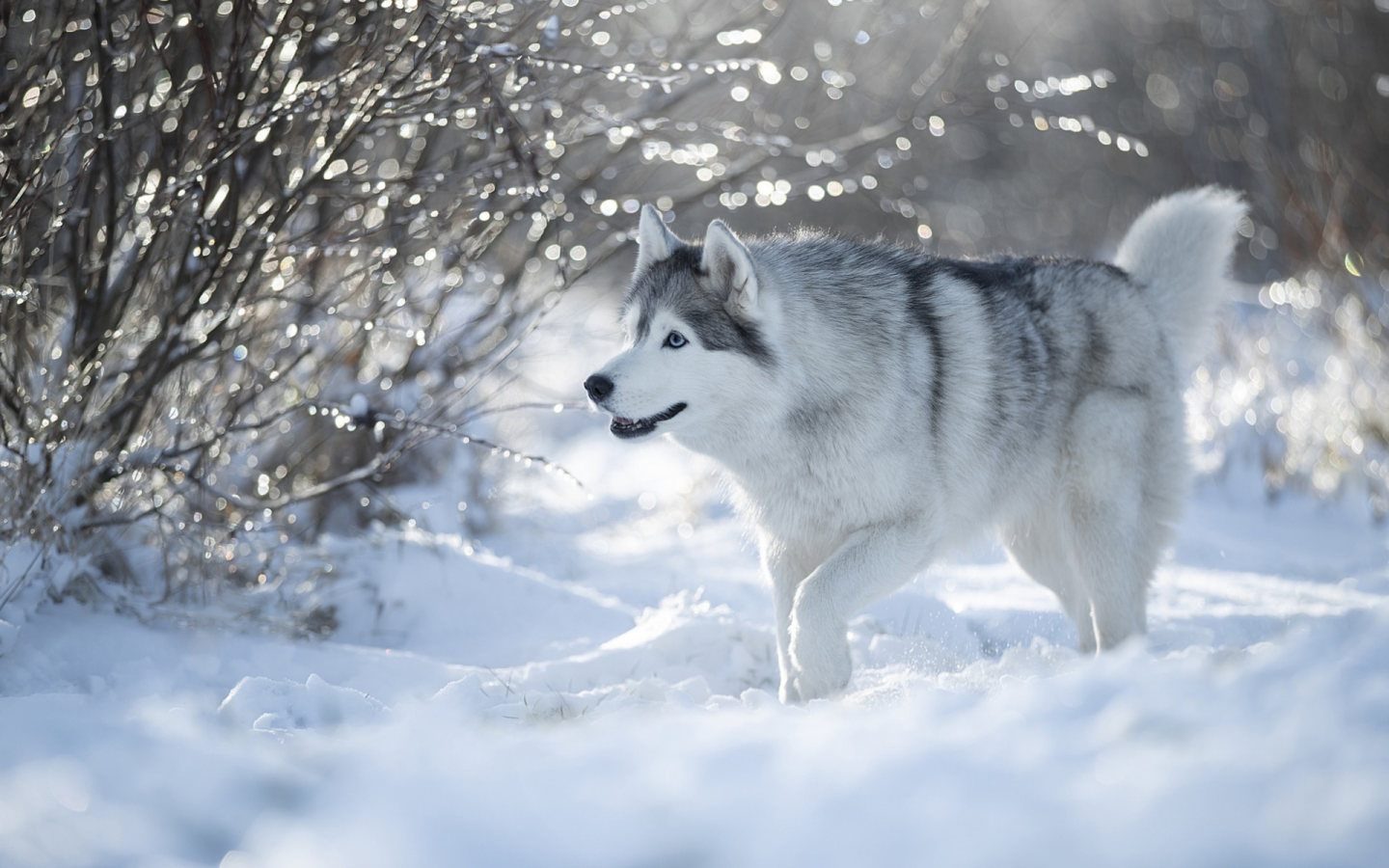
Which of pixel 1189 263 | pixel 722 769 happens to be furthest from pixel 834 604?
pixel 1189 263

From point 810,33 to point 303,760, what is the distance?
5130mm

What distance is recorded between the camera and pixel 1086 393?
369 centimetres

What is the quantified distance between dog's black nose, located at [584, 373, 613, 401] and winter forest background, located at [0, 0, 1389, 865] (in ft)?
2.29

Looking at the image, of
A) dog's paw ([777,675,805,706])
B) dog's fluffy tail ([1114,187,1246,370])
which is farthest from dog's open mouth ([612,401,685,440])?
dog's fluffy tail ([1114,187,1246,370])

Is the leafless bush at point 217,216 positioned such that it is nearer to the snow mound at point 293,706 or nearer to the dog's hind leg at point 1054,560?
the snow mound at point 293,706

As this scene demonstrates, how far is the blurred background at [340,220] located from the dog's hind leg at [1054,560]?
4.86ft

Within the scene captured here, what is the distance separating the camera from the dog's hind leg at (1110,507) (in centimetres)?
362

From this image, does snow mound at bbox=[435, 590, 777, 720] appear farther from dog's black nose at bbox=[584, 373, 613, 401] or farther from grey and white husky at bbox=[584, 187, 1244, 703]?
dog's black nose at bbox=[584, 373, 613, 401]

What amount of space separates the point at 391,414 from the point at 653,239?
5.04ft

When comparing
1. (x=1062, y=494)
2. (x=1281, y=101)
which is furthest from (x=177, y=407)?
(x=1281, y=101)

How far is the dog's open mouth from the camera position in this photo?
321 centimetres

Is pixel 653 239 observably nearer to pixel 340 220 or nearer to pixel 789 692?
pixel 789 692

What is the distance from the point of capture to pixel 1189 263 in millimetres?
4039

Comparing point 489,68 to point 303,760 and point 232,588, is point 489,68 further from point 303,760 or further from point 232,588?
point 232,588
